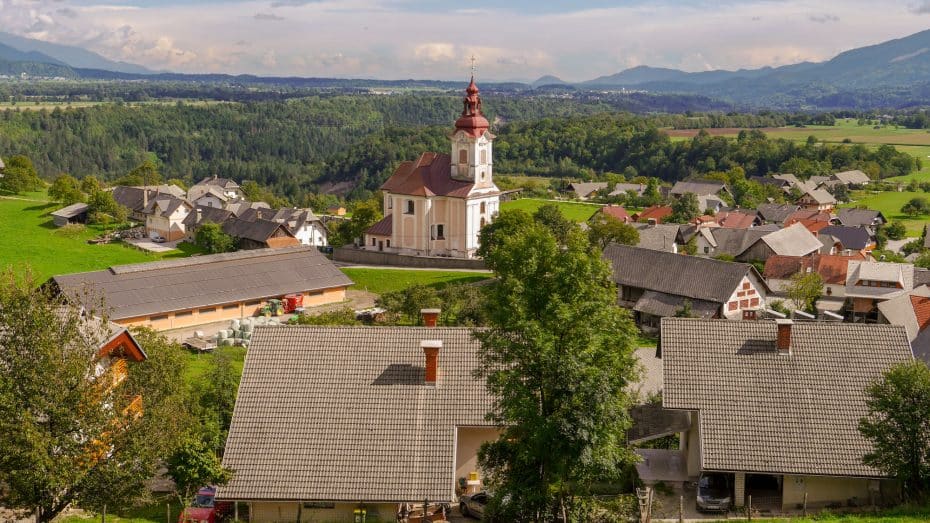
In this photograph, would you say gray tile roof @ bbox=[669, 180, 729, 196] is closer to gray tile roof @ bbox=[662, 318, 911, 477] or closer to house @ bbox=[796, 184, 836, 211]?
house @ bbox=[796, 184, 836, 211]

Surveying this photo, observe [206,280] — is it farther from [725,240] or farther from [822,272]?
[725,240]

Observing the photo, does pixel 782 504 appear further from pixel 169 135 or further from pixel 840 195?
pixel 169 135

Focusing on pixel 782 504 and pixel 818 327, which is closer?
pixel 782 504

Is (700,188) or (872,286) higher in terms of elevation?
(700,188)

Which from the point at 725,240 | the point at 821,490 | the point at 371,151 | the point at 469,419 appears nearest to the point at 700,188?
the point at 725,240

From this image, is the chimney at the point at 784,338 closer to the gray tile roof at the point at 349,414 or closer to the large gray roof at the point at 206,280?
the gray tile roof at the point at 349,414

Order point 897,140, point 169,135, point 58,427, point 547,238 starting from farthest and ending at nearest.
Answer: point 169,135 → point 897,140 → point 547,238 → point 58,427

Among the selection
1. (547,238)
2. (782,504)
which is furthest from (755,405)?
(547,238)

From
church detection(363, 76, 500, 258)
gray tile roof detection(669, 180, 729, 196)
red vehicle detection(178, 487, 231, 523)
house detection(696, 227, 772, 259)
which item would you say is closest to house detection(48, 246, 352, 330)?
church detection(363, 76, 500, 258)
